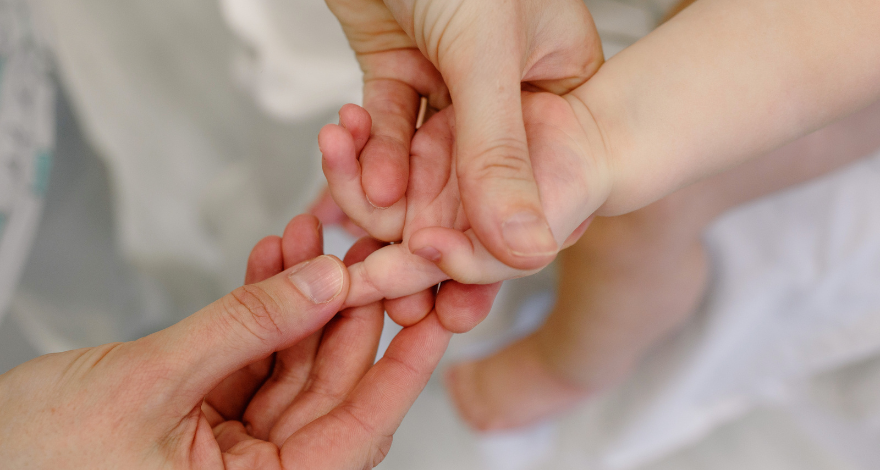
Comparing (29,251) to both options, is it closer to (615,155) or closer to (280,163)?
(280,163)

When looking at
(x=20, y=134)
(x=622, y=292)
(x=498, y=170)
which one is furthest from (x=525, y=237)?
(x=20, y=134)

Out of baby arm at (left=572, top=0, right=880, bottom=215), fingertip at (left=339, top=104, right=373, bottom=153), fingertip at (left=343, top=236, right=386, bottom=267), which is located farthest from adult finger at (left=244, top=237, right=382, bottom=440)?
baby arm at (left=572, top=0, right=880, bottom=215)

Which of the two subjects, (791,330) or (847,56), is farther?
(791,330)

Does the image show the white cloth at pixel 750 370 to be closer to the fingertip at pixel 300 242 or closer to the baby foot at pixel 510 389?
the baby foot at pixel 510 389

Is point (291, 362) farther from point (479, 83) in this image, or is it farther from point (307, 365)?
point (479, 83)

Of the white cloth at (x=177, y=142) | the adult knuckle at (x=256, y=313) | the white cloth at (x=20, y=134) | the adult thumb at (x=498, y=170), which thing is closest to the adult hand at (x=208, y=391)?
the adult knuckle at (x=256, y=313)

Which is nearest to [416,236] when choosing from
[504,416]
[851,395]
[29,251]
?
[29,251]

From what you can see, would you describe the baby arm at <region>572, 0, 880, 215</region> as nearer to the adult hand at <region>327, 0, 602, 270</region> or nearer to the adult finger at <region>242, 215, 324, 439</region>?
the adult hand at <region>327, 0, 602, 270</region>
